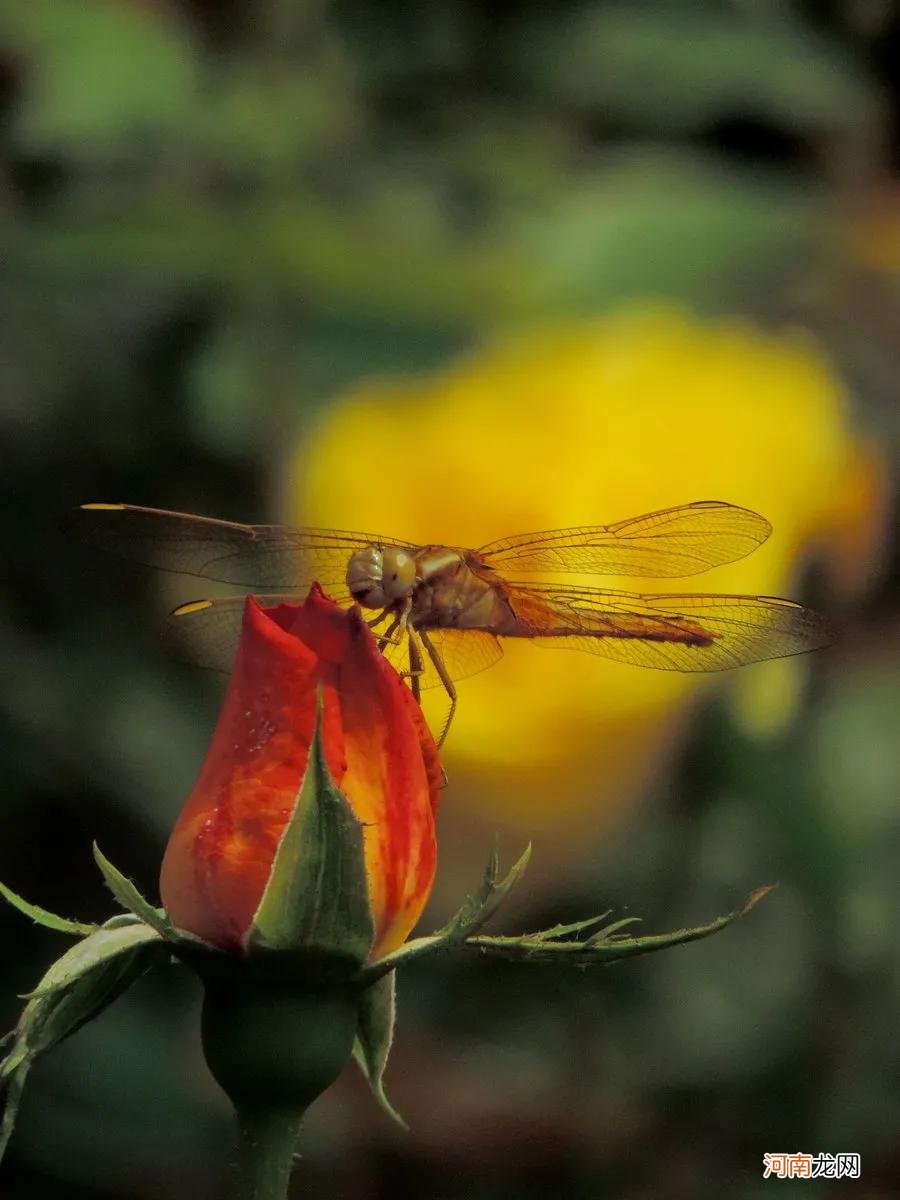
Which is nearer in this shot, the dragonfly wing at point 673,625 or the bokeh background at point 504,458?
the dragonfly wing at point 673,625

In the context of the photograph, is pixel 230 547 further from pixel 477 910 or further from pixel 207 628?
pixel 477 910

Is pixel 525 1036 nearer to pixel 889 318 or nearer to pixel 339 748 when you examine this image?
pixel 889 318

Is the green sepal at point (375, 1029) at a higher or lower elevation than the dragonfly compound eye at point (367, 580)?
lower

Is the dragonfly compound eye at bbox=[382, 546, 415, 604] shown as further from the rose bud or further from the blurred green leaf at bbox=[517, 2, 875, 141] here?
the blurred green leaf at bbox=[517, 2, 875, 141]

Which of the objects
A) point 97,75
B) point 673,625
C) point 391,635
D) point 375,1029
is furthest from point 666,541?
point 97,75

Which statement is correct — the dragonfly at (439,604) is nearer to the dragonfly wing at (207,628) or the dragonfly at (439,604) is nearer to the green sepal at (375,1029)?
the dragonfly wing at (207,628)

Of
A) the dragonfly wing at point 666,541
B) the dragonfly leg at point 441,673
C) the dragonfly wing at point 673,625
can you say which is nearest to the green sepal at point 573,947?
the dragonfly leg at point 441,673
